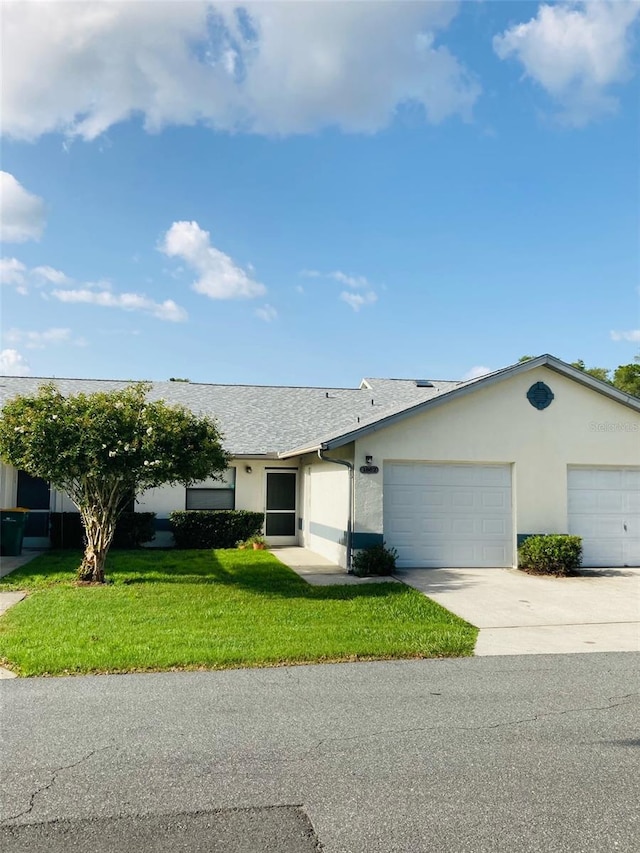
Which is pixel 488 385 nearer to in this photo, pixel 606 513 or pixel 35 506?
pixel 606 513

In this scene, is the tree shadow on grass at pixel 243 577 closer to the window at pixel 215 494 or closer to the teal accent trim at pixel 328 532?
the teal accent trim at pixel 328 532

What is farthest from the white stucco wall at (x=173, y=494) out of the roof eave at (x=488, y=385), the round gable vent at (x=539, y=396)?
the round gable vent at (x=539, y=396)

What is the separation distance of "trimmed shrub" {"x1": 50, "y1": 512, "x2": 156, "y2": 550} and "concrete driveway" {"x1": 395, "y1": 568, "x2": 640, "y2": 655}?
7823 mm

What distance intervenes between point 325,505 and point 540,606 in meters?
6.85

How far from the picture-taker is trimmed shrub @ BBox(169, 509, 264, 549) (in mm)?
17797

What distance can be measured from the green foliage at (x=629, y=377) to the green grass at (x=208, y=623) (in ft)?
122

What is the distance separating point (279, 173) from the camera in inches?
605

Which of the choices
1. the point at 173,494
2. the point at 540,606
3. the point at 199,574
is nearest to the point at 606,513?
the point at 540,606

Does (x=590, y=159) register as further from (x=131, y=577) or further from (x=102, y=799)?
(x=102, y=799)

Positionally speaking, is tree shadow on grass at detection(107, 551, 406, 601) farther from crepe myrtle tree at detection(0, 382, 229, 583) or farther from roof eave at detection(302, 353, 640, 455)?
roof eave at detection(302, 353, 640, 455)

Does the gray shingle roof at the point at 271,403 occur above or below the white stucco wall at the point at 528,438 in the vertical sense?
above

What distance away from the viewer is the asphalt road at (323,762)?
3.39 metres

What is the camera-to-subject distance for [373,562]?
42.6 feet

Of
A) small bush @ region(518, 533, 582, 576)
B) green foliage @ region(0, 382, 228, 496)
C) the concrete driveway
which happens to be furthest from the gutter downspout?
small bush @ region(518, 533, 582, 576)
